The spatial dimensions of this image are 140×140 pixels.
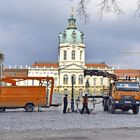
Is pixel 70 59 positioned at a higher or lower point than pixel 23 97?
higher

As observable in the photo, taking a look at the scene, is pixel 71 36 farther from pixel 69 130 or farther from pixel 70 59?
pixel 69 130

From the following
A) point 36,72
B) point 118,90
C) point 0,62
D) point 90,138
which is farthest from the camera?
point 36,72

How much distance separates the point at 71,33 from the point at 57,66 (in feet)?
50.6

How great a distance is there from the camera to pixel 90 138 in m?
15.6

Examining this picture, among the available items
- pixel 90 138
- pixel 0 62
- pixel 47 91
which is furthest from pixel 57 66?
pixel 90 138

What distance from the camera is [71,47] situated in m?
178

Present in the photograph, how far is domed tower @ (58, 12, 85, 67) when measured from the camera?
177712mm

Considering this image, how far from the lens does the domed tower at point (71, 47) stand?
178m

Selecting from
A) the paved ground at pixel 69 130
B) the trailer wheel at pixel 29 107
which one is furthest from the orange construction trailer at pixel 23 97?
the paved ground at pixel 69 130

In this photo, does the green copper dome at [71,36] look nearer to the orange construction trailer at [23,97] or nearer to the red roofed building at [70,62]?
the red roofed building at [70,62]

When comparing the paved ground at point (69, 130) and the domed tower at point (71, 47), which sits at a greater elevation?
the domed tower at point (71, 47)

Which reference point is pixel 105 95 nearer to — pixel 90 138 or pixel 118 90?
pixel 118 90

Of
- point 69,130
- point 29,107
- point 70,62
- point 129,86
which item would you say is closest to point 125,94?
point 129,86

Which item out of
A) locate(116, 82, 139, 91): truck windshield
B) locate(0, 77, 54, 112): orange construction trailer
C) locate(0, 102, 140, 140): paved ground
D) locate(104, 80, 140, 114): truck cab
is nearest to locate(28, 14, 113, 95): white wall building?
locate(0, 77, 54, 112): orange construction trailer
